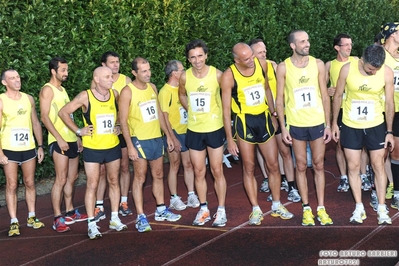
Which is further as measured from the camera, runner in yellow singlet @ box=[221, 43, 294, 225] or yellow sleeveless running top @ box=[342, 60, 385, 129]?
runner in yellow singlet @ box=[221, 43, 294, 225]

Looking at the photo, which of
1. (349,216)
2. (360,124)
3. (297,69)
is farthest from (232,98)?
(349,216)

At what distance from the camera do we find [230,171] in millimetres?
11039

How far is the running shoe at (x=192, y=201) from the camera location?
833 centimetres

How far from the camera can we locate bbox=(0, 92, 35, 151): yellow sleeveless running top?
24.2 ft

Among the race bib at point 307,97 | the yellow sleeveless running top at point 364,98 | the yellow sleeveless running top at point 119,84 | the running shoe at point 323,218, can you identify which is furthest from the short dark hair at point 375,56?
the yellow sleeveless running top at point 119,84

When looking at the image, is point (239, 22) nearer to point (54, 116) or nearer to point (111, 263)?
point (54, 116)

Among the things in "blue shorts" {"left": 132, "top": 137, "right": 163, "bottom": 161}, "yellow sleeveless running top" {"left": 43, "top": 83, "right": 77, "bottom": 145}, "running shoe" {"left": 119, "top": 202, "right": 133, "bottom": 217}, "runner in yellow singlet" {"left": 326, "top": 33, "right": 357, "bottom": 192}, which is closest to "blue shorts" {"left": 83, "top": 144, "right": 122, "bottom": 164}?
"blue shorts" {"left": 132, "top": 137, "right": 163, "bottom": 161}

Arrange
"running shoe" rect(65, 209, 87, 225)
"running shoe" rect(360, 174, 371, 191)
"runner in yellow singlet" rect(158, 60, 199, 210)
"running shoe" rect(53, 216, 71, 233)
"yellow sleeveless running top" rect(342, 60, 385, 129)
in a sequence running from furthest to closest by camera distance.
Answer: "running shoe" rect(360, 174, 371, 191) < "runner in yellow singlet" rect(158, 60, 199, 210) < "running shoe" rect(65, 209, 87, 225) < "running shoe" rect(53, 216, 71, 233) < "yellow sleeveless running top" rect(342, 60, 385, 129)

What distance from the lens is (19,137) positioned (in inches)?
292

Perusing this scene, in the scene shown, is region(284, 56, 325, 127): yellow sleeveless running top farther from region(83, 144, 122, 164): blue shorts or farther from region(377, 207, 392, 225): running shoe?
region(83, 144, 122, 164): blue shorts

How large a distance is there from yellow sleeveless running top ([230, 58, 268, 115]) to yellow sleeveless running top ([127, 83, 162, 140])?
39.3 inches

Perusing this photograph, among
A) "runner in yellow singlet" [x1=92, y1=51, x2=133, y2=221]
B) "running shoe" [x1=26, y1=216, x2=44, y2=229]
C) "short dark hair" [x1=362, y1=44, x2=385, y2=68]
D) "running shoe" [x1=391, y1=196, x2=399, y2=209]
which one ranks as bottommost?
"running shoe" [x1=391, y1=196, x2=399, y2=209]

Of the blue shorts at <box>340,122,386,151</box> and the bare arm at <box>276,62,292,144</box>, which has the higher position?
the bare arm at <box>276,62,292,144</box>

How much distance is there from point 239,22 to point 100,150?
6615 mm
